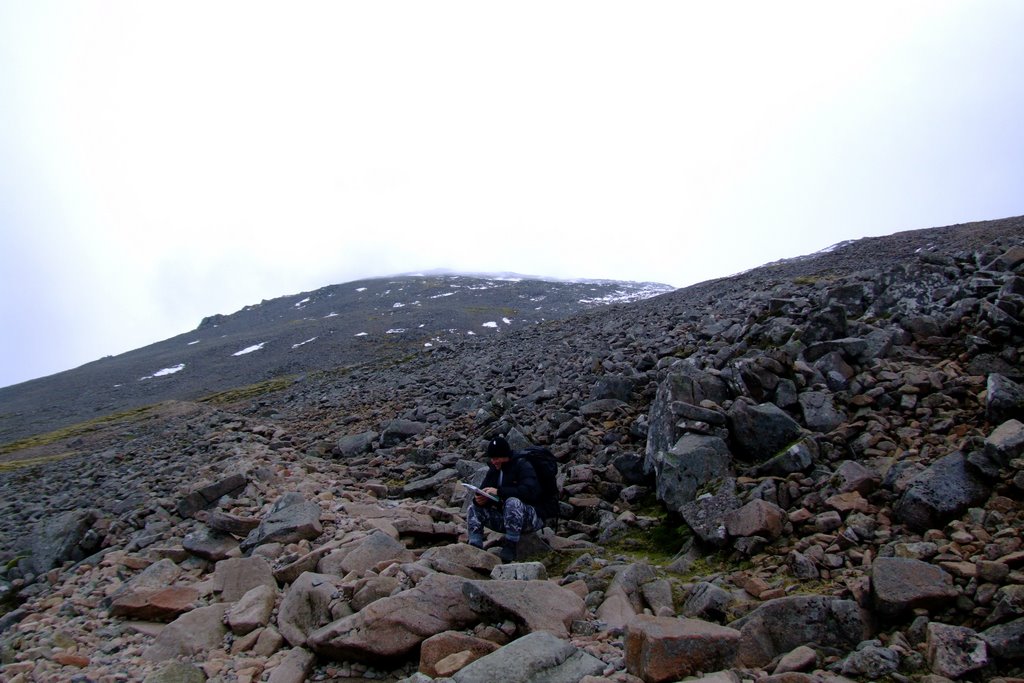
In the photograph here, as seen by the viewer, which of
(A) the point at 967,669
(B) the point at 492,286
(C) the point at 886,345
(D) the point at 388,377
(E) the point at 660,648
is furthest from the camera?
(B) the point at 492,286

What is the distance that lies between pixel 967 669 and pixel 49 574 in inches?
495

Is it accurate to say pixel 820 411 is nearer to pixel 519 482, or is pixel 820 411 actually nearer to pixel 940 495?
pixel 940 495

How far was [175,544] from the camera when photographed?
1009cm

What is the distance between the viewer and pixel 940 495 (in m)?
5.87

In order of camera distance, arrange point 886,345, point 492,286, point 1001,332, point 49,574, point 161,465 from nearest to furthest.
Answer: point 1001,332, point 886,345, point 49,574, point 161,465, point 492,286

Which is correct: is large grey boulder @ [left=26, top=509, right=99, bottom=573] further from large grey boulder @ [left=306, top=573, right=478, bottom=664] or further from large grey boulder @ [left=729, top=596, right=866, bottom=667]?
large grey boulder @ [left=729, top=596, right=866, bottom=667]

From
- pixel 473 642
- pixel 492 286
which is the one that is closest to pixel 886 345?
pixel 473 642

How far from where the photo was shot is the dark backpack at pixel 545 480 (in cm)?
842

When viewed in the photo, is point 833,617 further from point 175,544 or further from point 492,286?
point 492,286

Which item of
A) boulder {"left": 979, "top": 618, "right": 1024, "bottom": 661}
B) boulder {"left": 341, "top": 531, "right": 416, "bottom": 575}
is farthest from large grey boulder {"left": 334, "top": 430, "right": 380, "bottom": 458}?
boulder {"left": 979, "top": 618, "right": 1024, "bottom": 661}

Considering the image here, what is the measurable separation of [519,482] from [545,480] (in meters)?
0.40

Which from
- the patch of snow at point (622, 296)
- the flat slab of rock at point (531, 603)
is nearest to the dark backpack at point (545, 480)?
the flat slab of rock at point (531, 603)

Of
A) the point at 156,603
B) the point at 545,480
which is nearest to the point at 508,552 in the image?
the point at 545,480

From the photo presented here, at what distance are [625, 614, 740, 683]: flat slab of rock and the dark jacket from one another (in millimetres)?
3376
